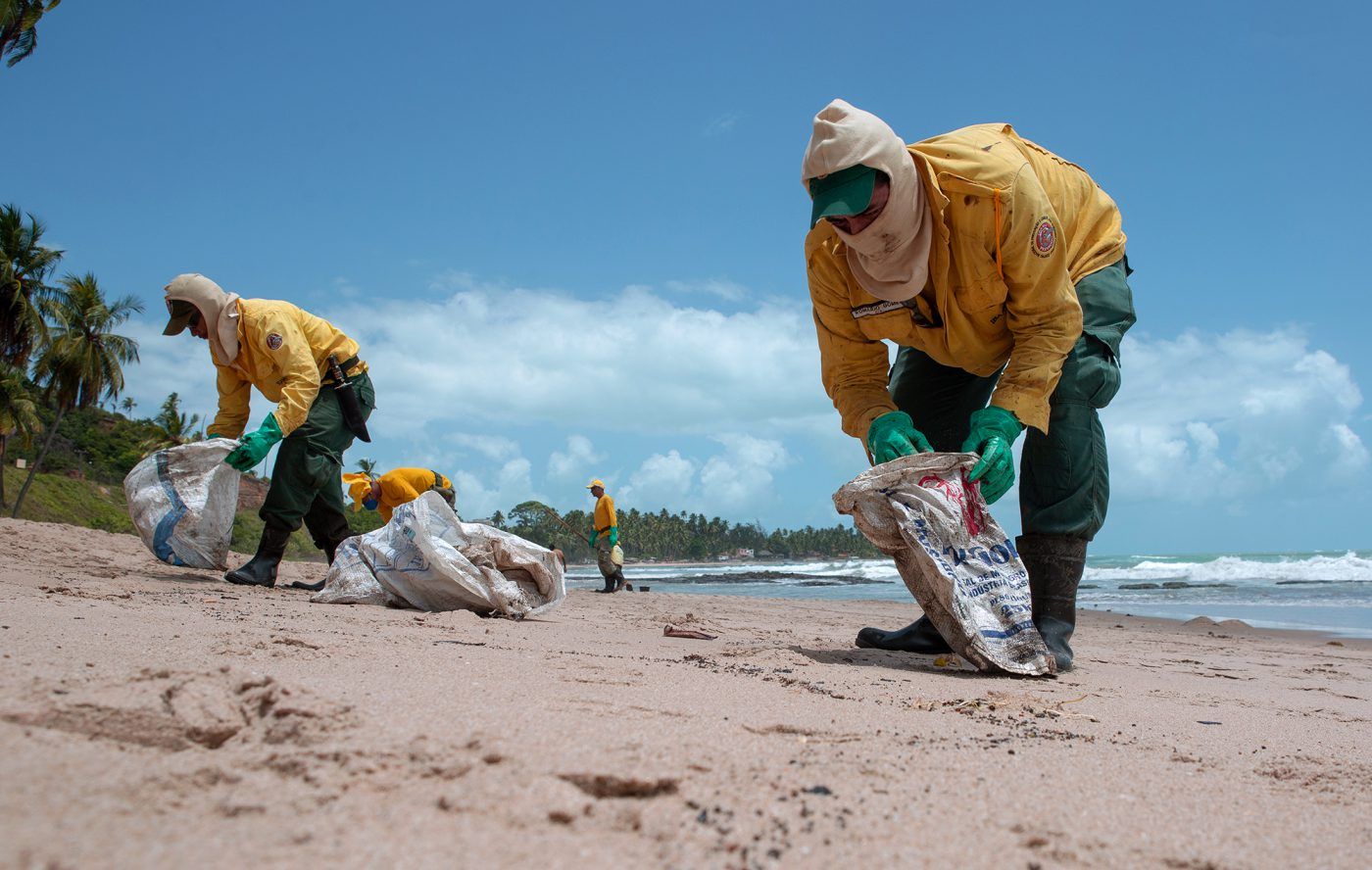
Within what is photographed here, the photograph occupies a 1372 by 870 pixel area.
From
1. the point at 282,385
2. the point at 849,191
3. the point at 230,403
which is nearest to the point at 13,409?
the point at 230,403

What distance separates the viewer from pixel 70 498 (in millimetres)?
27797

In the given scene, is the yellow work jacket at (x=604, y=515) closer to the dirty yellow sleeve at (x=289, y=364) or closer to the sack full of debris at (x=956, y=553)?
the dirty yellow sleeve at (x=289, y=364)

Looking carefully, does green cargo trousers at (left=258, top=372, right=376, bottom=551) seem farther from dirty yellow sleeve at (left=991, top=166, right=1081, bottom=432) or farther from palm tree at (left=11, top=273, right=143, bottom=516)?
palm tree at (left=11, top=273, right=143, bottom=516)

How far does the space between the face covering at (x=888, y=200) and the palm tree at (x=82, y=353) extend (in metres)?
30.5

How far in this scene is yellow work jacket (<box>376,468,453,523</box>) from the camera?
290 inches

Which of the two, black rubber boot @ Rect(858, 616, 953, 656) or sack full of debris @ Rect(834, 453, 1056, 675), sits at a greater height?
sack full of debris @ Rect(834, 453, 1056, 675)

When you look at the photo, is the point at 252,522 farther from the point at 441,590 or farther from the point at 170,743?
the point at 170,743

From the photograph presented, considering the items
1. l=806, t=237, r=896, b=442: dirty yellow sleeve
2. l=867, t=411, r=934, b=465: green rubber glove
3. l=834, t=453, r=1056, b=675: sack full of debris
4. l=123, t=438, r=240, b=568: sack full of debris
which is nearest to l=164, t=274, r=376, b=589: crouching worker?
l=123, t=438, r=240, b=568: sack full of debris

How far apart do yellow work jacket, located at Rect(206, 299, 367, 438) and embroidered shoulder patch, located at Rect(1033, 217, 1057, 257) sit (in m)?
3.46

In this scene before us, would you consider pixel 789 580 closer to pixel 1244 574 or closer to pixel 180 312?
pixel 1244 574

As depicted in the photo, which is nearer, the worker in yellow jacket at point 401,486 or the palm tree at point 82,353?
the worker in yellow jacket at point 401,486

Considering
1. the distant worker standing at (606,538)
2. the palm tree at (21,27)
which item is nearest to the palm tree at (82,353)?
the palm tree at (21,27)

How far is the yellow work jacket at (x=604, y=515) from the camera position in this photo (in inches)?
432

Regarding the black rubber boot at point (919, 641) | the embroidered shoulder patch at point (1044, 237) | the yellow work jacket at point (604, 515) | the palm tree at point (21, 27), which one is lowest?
the black rubber boot at point (919, 641)
